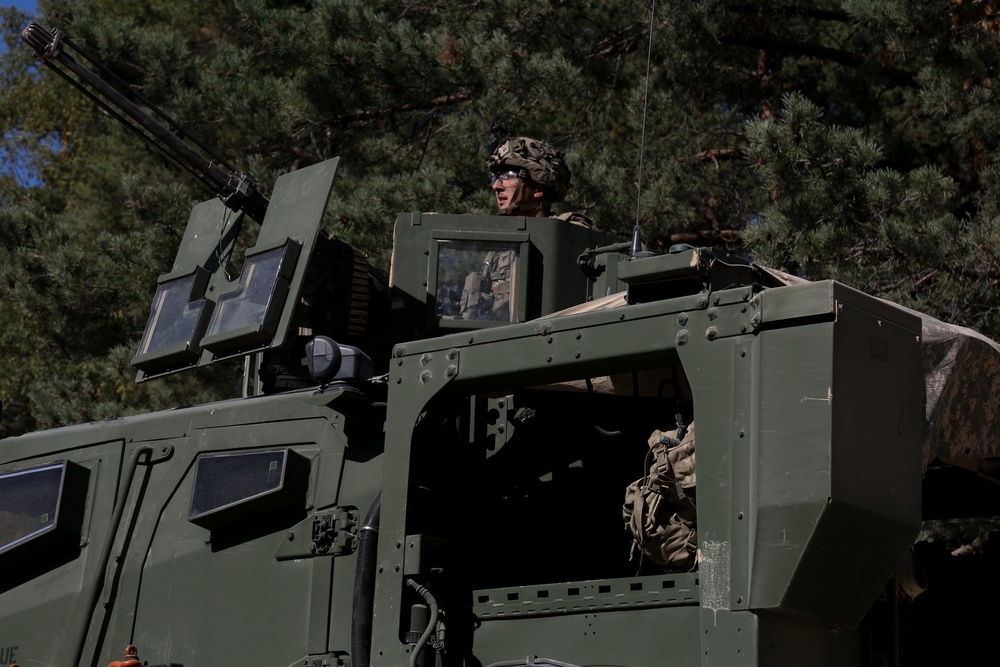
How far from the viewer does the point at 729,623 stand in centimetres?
442

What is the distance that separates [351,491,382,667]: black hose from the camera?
203 inches

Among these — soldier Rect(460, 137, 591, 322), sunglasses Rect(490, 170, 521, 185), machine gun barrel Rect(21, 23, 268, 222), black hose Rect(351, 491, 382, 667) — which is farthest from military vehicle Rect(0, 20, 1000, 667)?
sunglasses Rect(490, 170, 521, 185)

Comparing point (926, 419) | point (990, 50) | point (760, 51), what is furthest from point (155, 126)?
point (760, 51)

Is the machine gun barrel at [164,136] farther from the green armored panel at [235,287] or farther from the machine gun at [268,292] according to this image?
the green armored panel at [235,287]

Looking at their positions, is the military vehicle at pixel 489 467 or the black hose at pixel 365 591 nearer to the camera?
the military vehicle at pixel 489 467

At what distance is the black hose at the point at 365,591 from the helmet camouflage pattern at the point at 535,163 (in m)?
2.65

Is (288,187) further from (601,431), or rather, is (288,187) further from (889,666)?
(889,666)

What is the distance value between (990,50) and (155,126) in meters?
6.40

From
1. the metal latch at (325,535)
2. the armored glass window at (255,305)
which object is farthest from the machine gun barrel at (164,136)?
the metal latch at (325,535)

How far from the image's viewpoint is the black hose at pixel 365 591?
203 inches

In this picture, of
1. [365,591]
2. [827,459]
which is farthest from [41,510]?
[827,459]

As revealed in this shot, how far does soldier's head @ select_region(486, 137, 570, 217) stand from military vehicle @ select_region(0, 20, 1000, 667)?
0.51 m

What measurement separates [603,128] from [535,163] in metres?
6.18

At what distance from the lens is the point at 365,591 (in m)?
5.20
